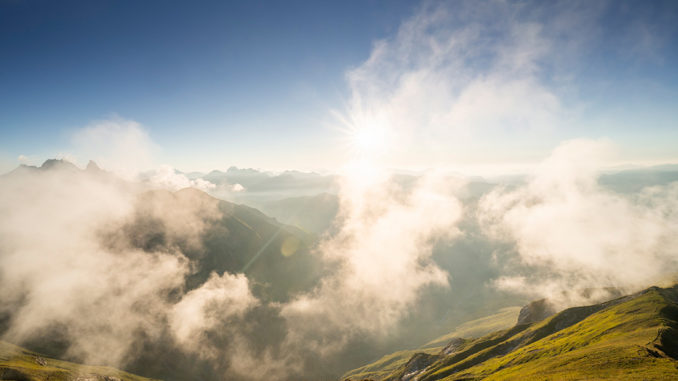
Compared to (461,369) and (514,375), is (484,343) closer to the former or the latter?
(461,369)

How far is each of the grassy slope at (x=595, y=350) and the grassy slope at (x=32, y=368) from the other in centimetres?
20783

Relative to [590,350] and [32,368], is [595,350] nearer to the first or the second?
[590,350]

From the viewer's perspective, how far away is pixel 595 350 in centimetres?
7388

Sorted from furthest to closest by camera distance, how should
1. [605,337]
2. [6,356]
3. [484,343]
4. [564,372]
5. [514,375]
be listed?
[6,356] < [484,343] < [605,337] < [514,375] < [564,372]

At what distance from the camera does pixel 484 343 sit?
156000mm

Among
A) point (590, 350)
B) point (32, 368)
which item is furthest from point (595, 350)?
point (32, 368)

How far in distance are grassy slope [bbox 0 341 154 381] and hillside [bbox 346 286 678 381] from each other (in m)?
206

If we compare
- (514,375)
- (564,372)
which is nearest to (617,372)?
(564,372)

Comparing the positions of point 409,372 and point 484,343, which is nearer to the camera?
point 484,343

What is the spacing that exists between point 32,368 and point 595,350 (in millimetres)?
266241

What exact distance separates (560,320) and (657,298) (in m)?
40.1

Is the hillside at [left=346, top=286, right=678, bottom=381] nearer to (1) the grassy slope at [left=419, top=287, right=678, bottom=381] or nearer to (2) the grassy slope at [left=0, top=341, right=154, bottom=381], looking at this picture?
(1) the grassy slope at [left=419, top=287, right=678, bottom=381]

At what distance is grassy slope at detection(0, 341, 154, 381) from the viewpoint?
136625mm

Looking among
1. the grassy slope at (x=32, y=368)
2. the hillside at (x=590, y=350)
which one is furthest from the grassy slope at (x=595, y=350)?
the grassy slope at (x=32, y=368)
